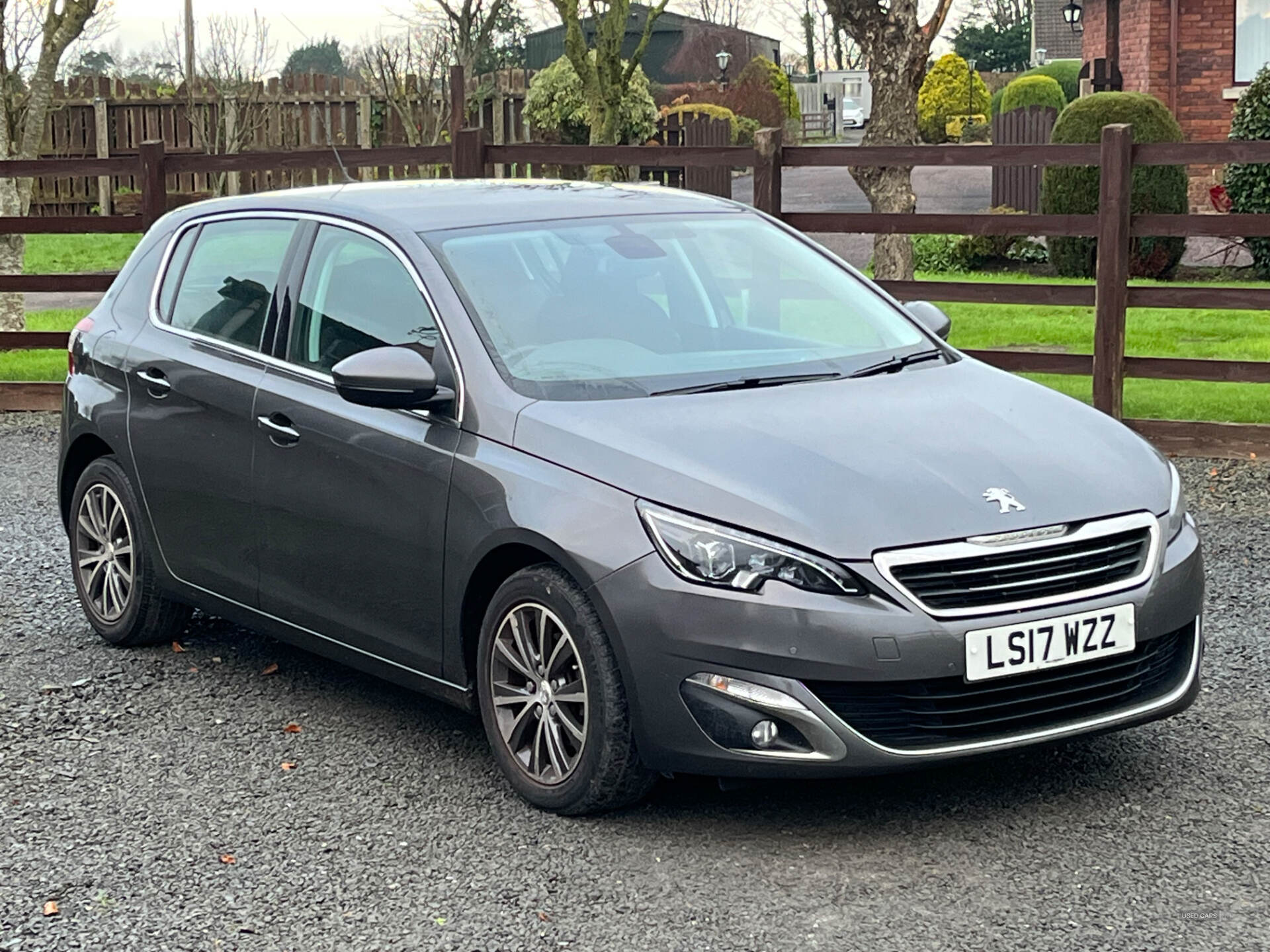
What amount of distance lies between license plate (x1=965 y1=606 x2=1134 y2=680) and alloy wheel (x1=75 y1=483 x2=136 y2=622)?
11.4ft

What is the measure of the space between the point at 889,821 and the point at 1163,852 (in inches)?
27.2

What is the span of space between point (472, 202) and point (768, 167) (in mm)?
5955

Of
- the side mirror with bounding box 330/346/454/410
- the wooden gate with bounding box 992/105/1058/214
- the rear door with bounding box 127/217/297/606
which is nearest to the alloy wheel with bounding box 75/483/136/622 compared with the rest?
the rear door with bounding box 127/217/297/606

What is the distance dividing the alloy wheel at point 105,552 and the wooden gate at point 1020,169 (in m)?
22.0

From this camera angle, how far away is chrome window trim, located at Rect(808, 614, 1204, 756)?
437 centimetres

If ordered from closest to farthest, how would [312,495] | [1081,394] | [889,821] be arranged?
1. [889,821]
2. [312,495]
3. [1081,394]

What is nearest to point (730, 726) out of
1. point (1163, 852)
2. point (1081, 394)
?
point (1163, 852)

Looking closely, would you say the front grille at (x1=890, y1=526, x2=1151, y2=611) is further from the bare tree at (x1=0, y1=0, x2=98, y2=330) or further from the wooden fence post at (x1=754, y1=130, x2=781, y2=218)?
the bare tree at (x1=0, y1=0, x2=98, y2=330)

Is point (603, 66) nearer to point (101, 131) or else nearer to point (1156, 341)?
point (1156, 341)

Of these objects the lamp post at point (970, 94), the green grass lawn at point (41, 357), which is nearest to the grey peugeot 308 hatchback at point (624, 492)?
the green grass lawn at point (41, 357)

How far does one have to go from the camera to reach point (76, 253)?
26.7 metres

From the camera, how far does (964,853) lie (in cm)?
446

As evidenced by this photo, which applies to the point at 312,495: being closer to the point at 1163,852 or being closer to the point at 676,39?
the point at 1163,852

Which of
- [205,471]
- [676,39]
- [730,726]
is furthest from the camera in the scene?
[676,39]
